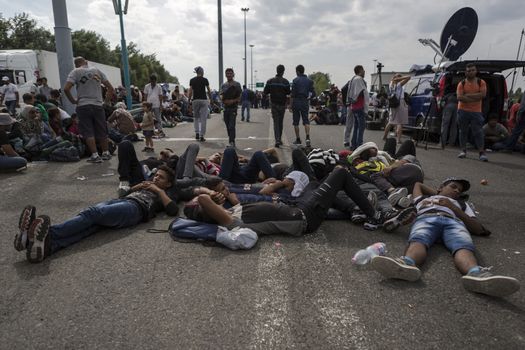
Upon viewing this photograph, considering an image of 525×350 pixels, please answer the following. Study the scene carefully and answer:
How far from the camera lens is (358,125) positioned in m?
8.49

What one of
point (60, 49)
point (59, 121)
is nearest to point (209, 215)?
point (59, 121)

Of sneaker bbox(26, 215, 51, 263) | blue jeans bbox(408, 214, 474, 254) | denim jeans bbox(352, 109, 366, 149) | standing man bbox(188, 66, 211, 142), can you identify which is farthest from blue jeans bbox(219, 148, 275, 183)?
standing man bbox(188, 66, 211, 142)

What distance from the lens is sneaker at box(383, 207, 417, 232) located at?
11.9ft

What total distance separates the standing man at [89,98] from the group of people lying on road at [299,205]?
2.72 metres

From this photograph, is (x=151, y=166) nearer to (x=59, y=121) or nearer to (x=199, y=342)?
(x=199, y=342)

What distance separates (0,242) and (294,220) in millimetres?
2906

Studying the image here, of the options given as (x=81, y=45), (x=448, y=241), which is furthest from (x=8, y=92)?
(x=81, y=45)

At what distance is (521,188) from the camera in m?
5.69

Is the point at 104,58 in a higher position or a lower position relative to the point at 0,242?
higher

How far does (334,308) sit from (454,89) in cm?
949

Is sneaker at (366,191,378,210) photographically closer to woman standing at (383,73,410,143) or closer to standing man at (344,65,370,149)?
standing man at (344,65,370,149)

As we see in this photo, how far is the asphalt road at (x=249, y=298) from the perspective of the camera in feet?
6.82

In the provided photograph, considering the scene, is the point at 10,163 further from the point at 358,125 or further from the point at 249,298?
the point at 358,125

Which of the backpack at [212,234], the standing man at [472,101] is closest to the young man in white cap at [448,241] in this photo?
the backpack at [212,234]
